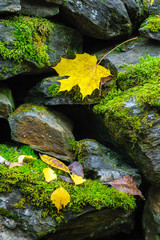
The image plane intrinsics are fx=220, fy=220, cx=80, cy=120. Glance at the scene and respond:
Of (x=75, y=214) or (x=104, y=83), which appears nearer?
(x=75, y=214)

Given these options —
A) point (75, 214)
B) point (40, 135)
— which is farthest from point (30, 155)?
point (75, 214)

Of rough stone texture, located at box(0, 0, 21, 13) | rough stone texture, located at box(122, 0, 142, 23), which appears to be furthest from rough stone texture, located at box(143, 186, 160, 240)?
rough stone texture, located at box(0, 0, 21, 13)

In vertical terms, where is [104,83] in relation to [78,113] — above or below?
above

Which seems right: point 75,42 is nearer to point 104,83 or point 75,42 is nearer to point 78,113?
point 104,83

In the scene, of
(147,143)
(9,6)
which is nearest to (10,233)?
(147,143)

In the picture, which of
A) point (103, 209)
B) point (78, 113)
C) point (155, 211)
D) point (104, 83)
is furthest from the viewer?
point (78, 113)
